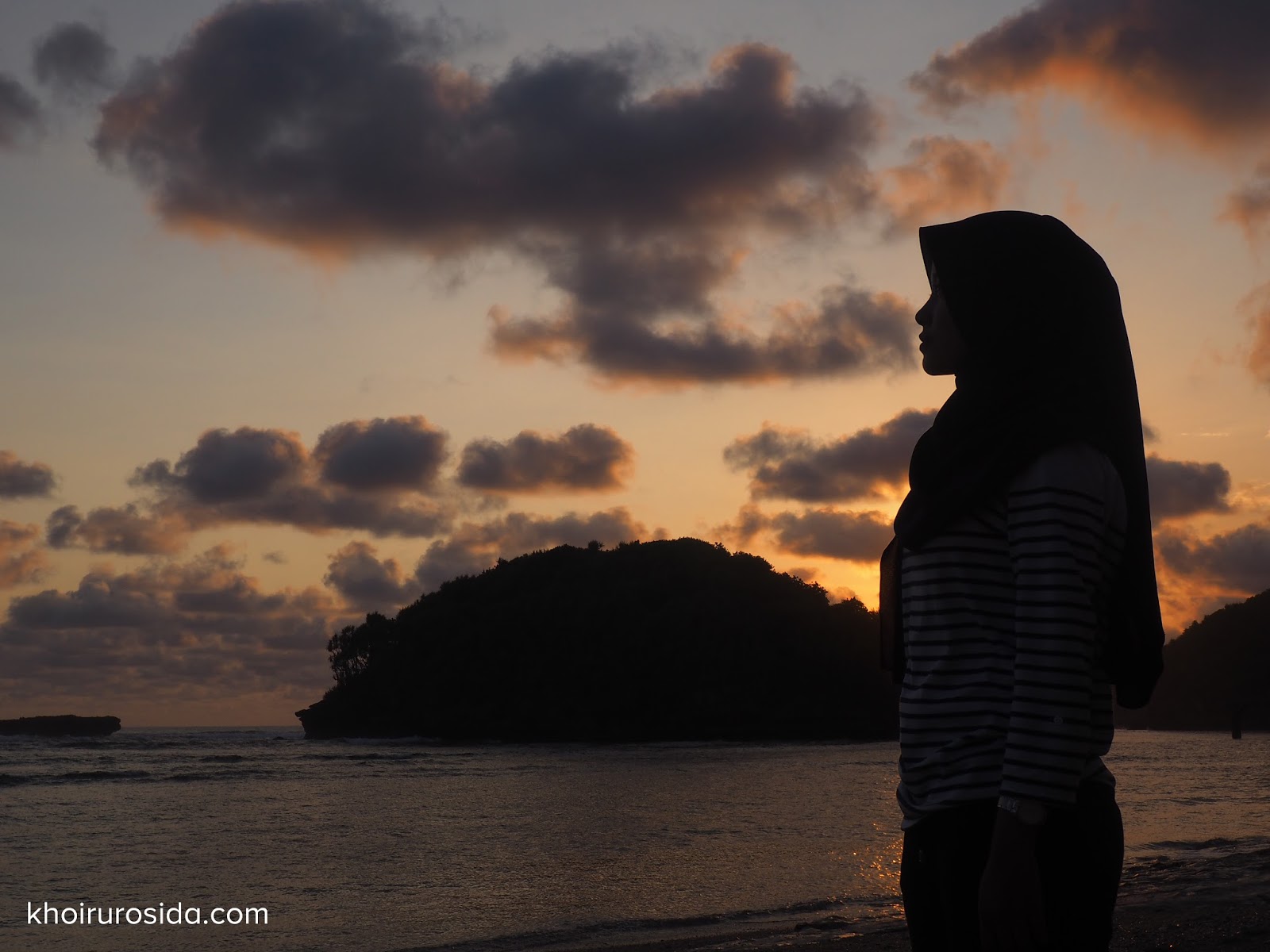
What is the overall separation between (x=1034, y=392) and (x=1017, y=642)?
0.46 meters

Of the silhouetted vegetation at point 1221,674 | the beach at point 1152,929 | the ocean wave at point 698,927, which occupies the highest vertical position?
the beach at point 1152,929

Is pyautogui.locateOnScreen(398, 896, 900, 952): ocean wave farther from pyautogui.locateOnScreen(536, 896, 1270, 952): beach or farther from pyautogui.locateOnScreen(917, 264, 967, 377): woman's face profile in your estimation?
pyautogui.locateOnScreen(917, 264, 967, 377): woman's face profile

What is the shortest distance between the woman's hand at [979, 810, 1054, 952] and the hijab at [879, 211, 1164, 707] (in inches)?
14.7

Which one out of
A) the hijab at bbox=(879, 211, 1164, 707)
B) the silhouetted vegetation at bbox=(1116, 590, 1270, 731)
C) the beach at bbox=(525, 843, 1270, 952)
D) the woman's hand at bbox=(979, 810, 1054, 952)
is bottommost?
the silhouetted vegetation at bbox=(1116, 590, 1270, 731)

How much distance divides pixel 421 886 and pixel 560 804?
11.2 m

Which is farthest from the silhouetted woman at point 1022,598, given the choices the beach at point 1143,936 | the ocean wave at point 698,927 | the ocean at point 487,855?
the ocean at point 487,855

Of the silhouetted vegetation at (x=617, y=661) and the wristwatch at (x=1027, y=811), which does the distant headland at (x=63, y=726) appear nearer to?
the silhouetted vegetation at (x=617, y=661)

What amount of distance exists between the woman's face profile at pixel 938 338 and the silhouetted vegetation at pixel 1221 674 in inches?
3705

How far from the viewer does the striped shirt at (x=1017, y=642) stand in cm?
175

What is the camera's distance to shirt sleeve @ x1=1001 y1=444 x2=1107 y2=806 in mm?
1745

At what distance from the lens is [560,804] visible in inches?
895

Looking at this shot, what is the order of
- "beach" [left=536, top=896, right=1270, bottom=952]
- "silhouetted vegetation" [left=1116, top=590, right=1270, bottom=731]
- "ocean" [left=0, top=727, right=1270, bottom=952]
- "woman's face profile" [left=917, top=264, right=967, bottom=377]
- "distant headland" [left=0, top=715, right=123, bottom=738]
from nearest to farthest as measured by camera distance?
"woman's face profile" [left=917, top=264, right=967, bottom=377]
"beach" [left=536, top=896, right=1270, bottom=952]
"ocean" [left=0, top=727, right=1270, bottom=952]
"distant headland" [left=0, top=715, right=123, bottom=738]
"silhouetted vegetation" [left=1116, top=590, right=1270, bottom=731]

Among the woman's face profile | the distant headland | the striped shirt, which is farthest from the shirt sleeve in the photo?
the distant headland

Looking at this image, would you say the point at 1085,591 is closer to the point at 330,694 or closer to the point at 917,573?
the point at 917,573
